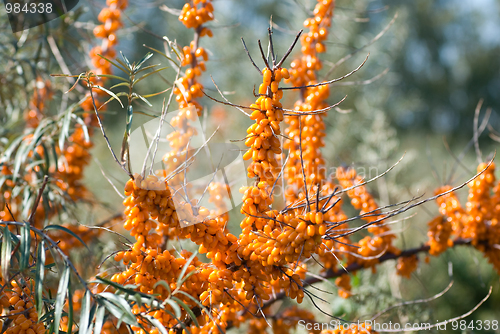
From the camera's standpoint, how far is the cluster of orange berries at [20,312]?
1.99ft

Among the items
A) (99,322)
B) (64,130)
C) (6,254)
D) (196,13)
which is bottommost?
(99,322)

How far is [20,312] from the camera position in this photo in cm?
62

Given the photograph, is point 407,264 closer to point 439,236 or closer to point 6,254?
point 439,236

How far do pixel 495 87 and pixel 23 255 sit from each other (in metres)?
5.26

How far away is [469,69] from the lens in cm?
450

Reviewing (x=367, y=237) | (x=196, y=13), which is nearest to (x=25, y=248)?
(x=196, y=13)

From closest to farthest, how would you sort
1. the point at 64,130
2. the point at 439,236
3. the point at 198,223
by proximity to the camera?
the point at 198,223
the point at 64,130
the point at 439,236

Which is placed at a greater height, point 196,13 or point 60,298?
point 196,13

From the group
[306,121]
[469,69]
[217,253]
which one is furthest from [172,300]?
[469,69]

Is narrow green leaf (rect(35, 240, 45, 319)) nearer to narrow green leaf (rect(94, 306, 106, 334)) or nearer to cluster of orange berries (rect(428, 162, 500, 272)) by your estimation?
narrow green leaf (rect(94, 306, 106, 334))

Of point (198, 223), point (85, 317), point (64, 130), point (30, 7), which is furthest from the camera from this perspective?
point (30, 7)

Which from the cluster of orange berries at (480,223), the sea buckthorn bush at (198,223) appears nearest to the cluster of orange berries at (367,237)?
the sea buckthorn bush at (198,223)

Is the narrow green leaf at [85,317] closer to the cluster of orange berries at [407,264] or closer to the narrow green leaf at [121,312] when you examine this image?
the narrow green leaf at [121,312]

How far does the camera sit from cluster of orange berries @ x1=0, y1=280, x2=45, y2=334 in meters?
0.61
